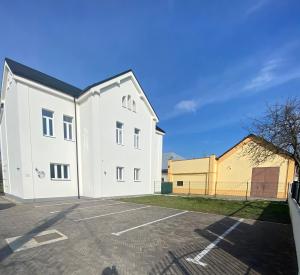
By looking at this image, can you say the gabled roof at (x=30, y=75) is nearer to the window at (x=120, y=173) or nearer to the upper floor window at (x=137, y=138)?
the upper floor window at (x=137, y=138)

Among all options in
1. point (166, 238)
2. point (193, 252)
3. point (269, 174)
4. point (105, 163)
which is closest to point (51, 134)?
point (105, 163)

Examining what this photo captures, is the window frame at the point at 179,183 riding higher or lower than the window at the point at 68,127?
lower

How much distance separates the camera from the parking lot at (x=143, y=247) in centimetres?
344

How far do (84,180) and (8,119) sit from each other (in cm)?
730

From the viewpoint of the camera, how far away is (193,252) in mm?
4133

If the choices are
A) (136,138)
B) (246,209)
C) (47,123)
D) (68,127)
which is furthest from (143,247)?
(136,138)

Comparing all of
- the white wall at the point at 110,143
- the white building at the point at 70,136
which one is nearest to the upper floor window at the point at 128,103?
the white building at the point at 70,136

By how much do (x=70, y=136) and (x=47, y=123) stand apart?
1939 mm

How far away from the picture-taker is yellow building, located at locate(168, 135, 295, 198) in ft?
58.7

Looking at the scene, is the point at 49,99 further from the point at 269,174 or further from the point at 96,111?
the point at 269,174

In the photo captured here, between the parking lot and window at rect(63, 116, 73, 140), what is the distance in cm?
728

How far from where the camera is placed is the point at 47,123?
12000mm

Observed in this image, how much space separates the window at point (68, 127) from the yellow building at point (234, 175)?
16.7 m

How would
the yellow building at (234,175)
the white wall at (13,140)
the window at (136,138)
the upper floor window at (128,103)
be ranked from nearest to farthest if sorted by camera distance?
the white wall at (13,140)
the upper floor window at (128,103)
the window at (136,138)
the yellow building at (234,175)
